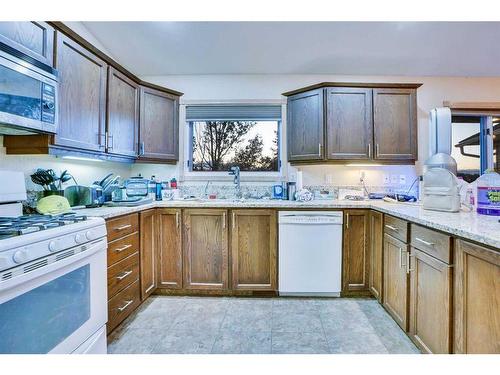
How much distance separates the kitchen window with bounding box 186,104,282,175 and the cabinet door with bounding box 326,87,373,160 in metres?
0.69

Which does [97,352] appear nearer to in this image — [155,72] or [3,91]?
[3,91]

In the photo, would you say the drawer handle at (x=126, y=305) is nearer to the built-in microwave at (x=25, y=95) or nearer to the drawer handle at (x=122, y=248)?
the drawer handle at (x=122, y=248)

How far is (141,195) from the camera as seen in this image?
2.58 meters

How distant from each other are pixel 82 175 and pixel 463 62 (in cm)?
423

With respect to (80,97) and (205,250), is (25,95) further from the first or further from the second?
(205,250)

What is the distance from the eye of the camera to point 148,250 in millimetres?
2387

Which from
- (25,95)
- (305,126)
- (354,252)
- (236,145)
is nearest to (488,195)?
Answer: (354,252)

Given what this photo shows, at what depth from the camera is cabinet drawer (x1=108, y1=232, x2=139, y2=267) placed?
181 centimetres

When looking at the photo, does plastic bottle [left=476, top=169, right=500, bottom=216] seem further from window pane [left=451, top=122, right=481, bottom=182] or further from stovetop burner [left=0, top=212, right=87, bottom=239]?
stovetop burner [left=0, top=212, right=87, bottom=239]

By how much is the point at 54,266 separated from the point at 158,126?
200cm

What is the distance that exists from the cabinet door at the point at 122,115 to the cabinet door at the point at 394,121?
257 centimetres

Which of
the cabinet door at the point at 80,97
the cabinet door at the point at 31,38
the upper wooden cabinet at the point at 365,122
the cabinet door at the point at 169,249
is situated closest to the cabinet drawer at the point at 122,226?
the cabinet door at the point at 169,249
